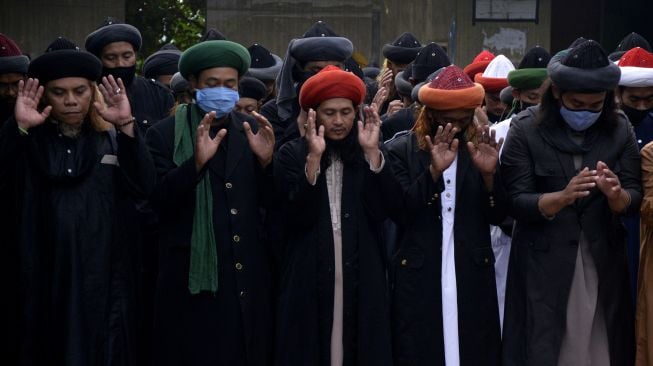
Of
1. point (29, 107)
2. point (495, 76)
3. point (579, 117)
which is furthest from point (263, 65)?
point (579, 117)

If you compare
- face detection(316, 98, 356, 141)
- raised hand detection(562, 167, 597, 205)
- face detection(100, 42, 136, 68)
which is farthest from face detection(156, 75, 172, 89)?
raised hand detection(562, 167, 597, 205)

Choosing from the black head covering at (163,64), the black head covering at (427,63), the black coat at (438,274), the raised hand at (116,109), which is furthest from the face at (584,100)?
the black head covering at (163,64)

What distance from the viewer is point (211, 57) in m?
6.94

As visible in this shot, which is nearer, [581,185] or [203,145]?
[581,185]

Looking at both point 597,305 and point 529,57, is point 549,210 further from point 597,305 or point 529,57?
point 529,57

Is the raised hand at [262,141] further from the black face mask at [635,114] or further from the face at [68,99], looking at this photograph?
the black face mask at [635,114]

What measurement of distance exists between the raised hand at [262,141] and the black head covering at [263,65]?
2.65 meters

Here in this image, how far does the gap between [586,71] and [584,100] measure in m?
0.16

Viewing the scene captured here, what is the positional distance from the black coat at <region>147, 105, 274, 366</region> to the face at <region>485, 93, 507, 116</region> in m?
3.23

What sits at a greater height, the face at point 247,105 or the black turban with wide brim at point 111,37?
the black turban with wide brim at point 111,37

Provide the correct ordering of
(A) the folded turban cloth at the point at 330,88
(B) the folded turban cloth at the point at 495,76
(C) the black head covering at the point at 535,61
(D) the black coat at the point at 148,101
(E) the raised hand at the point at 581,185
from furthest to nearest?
(B) the folded turban cloth at the point at 495,76
(C) the black head covering at the point at 535,61
(D) the black coat at the point at 148,101
(A) the folded turban cloth at the point at 330,88
(E) the raised hand at the point at 581,185

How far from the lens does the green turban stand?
8641 millimetres

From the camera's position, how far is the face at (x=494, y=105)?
962 centimetres

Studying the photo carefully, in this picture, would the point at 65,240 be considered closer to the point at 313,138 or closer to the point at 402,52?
the point at 313,138
